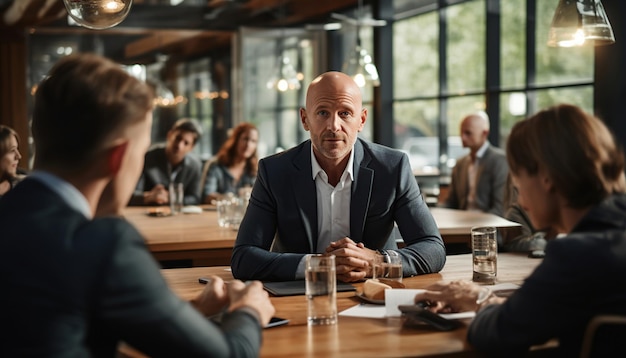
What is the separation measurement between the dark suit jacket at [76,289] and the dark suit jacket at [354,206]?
1482mm

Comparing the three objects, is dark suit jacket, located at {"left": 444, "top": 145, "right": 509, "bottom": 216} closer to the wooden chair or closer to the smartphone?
the smartphone

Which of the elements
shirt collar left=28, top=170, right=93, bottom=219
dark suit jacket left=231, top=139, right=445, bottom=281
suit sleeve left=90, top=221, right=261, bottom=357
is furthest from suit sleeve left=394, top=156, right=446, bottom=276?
shirt collar left=28, top=170, right=93, bottom=219

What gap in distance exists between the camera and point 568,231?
192 cm

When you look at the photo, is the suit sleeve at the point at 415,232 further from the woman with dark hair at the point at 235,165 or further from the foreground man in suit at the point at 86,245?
the woman with dark hair at the point at 235,165

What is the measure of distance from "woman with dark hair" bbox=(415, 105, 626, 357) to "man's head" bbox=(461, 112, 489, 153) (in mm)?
5405

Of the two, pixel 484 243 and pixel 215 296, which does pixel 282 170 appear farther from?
pixel 215 296

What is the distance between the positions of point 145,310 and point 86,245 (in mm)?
155

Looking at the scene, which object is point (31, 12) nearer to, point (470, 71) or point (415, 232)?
point (470, 71)

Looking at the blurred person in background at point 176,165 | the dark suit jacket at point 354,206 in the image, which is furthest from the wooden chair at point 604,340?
the blurred person in background at point 176,165

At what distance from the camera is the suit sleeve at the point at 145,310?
141cm

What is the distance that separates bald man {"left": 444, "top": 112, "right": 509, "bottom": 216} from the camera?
691 cm

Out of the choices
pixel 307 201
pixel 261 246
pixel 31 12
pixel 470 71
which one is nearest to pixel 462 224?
pixel 307 201

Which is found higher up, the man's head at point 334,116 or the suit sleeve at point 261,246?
the man's head at point 334,116

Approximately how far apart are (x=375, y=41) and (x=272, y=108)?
71.4 inches
